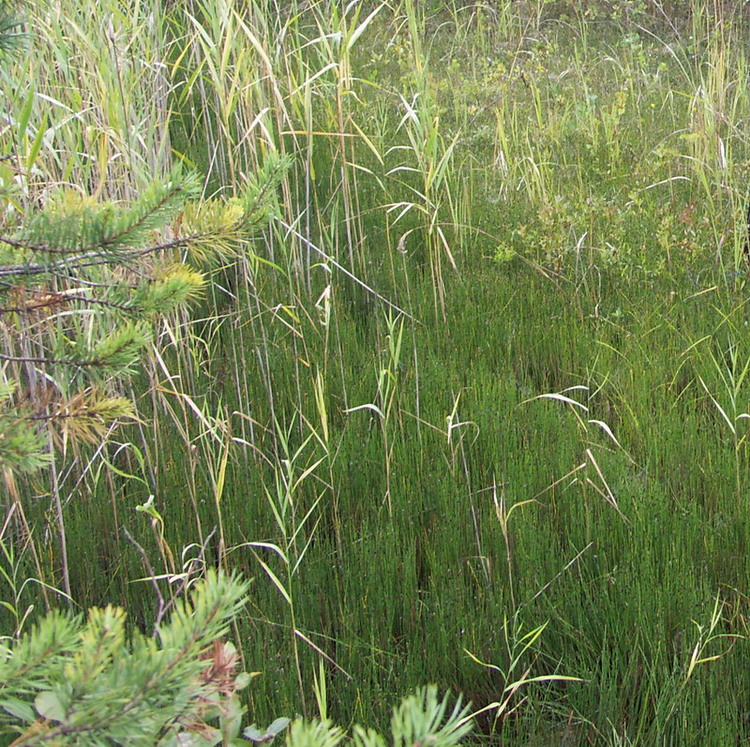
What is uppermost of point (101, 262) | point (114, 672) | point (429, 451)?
point (101, 262)

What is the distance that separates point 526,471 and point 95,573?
1.03 metres

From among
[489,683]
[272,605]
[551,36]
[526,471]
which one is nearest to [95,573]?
[272,605]

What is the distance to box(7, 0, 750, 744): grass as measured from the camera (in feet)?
5.34

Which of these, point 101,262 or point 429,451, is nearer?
point 101,262

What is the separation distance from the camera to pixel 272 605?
1.74m

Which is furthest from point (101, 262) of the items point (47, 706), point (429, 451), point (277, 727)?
point (429, 451)

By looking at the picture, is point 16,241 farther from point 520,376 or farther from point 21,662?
point 520,376

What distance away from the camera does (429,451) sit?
7.39ft

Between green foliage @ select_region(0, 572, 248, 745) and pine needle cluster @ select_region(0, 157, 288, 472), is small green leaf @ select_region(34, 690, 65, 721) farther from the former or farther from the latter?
pine needle cluster @ select_region(0, 157, 288, 472)

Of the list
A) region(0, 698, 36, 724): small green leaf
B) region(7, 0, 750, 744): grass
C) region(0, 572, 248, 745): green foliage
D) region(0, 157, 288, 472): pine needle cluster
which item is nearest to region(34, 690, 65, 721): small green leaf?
region(0, 572, 248, 745): green foliage

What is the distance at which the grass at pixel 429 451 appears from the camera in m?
1.63

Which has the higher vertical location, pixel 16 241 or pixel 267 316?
pixel 16 241

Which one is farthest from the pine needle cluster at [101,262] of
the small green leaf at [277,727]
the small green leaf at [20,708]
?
the small green leaf at [277,727]

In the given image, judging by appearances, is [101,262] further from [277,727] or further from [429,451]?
[429,451]
